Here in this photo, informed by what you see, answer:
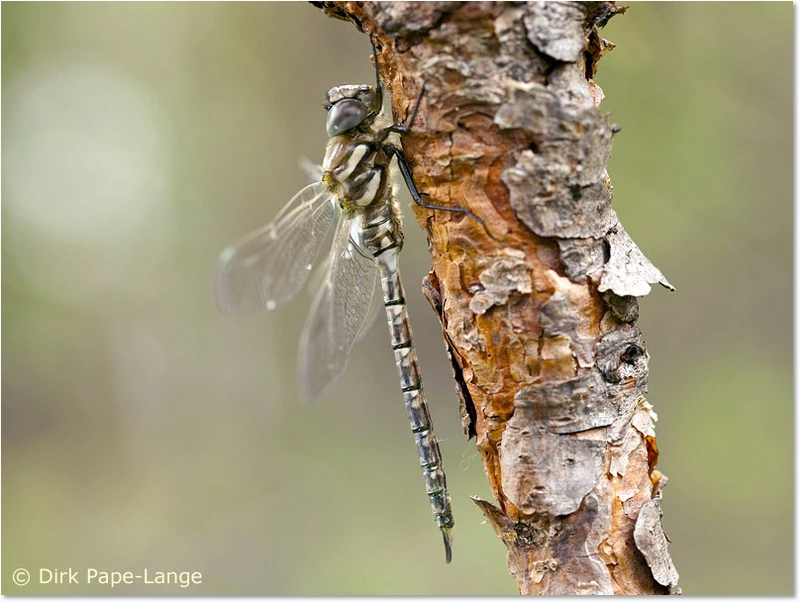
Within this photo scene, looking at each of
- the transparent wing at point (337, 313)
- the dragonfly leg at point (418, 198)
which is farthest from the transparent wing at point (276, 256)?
the dragonfly leg at point (418, 198)

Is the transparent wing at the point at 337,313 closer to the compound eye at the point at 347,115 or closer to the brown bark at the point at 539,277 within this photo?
the compound eye at the point at 347,115

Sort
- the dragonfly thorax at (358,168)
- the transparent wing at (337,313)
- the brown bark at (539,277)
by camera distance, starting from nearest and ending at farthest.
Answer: the brown bark at (539,277) → the dragonfly thorax at (358,168) → the transparent wing at (337,313)

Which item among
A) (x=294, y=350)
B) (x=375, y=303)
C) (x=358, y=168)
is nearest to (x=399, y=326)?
→ (x=375, y=303)

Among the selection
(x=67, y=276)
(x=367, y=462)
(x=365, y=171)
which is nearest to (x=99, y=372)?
(x=67, y=276)

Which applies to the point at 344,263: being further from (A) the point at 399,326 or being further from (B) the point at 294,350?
(B) the point at 294,350

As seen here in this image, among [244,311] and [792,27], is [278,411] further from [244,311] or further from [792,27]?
[792,27]

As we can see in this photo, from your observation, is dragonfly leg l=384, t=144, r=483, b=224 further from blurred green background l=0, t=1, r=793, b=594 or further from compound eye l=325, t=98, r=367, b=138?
blurred green background l=0, t=1, r=793, b=594
